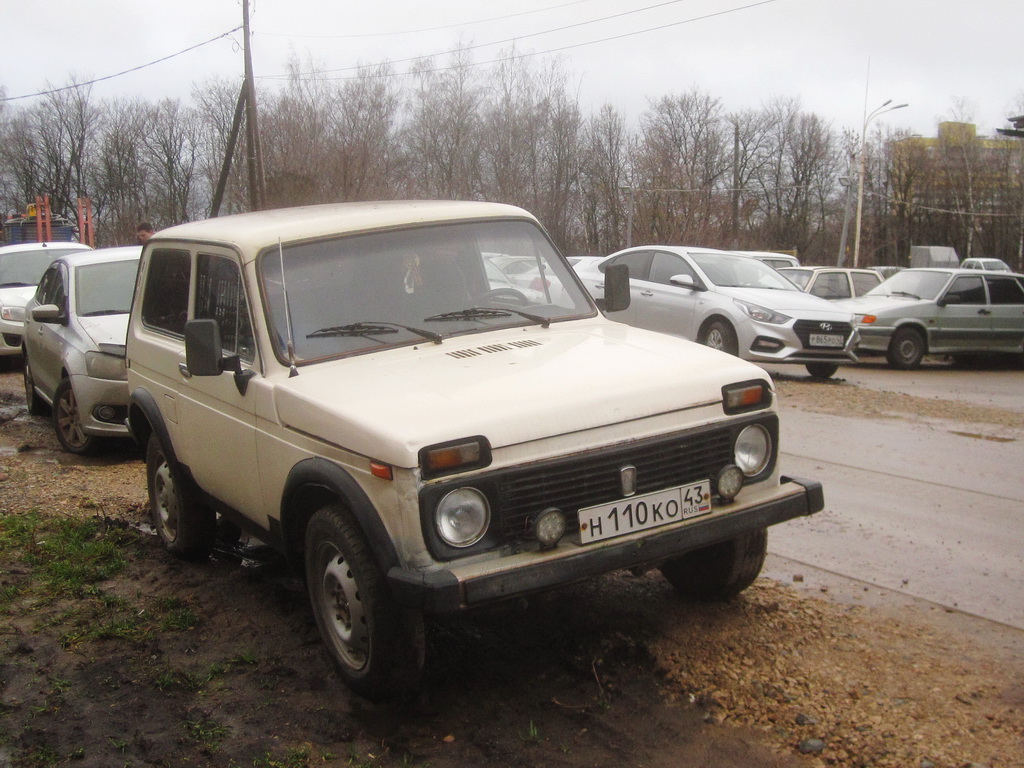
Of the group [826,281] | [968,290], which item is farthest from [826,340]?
[826,281]

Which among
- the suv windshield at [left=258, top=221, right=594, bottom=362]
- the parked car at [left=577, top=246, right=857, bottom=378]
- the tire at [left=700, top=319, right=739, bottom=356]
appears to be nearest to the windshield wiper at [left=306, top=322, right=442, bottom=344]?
the suv windshield at [left=258, top=221, right=594, bottom=362]

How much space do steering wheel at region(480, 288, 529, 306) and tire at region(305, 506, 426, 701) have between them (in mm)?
1469

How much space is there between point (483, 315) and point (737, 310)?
347 inches

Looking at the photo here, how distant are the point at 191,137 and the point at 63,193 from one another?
11.2 meters

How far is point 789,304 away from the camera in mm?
13109

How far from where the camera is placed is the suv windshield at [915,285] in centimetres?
1725

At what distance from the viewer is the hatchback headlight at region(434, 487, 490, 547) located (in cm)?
337

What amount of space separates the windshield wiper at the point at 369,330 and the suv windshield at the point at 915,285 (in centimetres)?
1471

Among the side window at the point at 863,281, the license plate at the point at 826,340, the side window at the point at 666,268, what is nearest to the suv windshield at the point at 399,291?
the license plate at the point at 826,340

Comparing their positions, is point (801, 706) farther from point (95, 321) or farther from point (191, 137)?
point (191, 137)

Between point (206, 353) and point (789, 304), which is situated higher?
point (206, 353)

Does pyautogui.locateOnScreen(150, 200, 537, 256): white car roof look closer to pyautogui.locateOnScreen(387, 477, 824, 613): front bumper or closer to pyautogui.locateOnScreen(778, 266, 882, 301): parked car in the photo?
pyautogui.locateOnScreen(387, 477, 824, 613): front bumper

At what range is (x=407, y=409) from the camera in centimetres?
353

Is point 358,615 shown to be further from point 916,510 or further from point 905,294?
point 905,294
